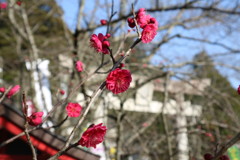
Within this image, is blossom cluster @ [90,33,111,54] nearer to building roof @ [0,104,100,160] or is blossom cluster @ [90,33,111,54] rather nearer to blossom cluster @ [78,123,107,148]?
blossom cluster @ [78,123,107,148]

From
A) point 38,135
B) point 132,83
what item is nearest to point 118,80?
point 38,135

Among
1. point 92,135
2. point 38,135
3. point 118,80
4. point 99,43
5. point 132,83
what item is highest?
point 132,83

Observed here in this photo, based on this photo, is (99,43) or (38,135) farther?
(38,135)

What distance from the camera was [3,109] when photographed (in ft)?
7.46

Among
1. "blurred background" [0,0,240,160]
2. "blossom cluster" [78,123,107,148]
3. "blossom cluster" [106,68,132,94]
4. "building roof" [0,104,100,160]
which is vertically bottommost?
"blossom cluster" [78,123,107,148]

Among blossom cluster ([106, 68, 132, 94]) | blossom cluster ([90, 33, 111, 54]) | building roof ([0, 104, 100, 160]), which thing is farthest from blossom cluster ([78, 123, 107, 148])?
building roof ([0, 104, 100, 160])

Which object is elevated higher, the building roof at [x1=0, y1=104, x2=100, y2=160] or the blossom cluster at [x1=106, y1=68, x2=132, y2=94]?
the building roof at [x1=0, y1=104, x2=100, y2=160]

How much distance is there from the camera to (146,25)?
1312 mm

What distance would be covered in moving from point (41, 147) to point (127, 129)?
561cm

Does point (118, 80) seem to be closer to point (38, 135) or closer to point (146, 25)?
point (146, 25)

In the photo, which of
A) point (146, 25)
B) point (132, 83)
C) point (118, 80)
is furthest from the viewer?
point (132, 83)

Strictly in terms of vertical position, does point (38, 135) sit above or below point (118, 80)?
above

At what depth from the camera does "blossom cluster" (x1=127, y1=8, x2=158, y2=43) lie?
129cm

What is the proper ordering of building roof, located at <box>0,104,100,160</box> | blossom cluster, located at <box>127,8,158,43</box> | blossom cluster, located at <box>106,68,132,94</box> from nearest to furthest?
blossom cluster, located at <box>106,68,132,94</box>, blossom cluster, located at <box>127,8,158,43</box>, building roof, located at <box>0,104,100,160</box>
